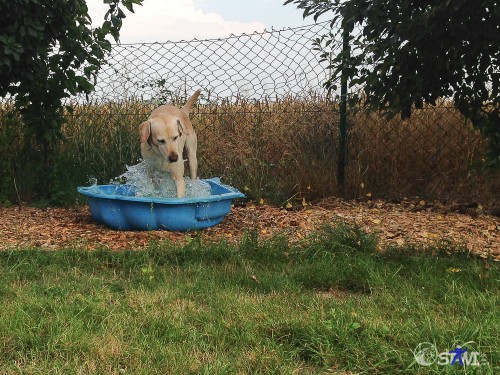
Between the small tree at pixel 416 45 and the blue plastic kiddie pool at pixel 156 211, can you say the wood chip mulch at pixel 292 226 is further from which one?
the small tree at pixel 416 45

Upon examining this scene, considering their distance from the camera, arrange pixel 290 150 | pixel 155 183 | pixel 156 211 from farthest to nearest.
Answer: pixel 290 150, pixel 155 183, pixel 156 211

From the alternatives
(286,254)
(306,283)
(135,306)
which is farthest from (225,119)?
(135,306)

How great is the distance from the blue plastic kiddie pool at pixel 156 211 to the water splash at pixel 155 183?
1.96 feet

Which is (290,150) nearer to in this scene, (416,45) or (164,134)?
(164,134)

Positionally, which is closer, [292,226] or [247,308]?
[247,308]

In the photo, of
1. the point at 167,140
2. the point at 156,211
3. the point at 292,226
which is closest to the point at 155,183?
the point at 167,140

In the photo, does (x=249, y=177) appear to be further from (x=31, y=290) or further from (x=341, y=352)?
(x=341, y=352)

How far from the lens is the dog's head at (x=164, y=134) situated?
5328mm

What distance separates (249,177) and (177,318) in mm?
4079

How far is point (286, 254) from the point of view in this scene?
4309mm

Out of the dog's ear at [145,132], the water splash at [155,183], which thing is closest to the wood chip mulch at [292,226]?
the water splash at [155,183]

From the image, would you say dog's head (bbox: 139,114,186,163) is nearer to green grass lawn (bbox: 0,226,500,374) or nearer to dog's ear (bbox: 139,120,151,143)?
dog's ear (bbox: 139,120,151,143)

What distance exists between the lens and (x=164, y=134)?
5328mm

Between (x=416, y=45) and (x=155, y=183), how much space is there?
9.87ft
